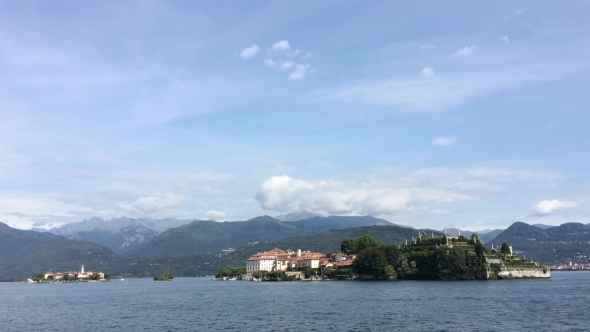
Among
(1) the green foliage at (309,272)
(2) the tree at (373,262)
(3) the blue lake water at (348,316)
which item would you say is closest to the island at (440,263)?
(2) the tree at (373,262)

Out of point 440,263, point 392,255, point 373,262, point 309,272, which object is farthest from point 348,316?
point 309,272

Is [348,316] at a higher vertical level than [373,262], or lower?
lower

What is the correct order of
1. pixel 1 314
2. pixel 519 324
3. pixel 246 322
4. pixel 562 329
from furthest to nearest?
pixel 1 314 < pixel 246 322 < pixel 519 324 < pixel 562 329

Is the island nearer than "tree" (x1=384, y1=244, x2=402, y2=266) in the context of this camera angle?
Yes

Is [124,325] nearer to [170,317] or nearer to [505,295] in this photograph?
[170,317]

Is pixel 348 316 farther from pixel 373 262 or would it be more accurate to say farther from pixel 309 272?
pixel 309 272

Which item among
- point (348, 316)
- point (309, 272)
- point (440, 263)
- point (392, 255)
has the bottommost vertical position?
point (348, 316)

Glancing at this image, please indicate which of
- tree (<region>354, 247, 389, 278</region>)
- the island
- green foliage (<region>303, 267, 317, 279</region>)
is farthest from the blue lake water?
green foliage (<region>303, 267, 317, 279</region>)

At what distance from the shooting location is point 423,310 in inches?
2724

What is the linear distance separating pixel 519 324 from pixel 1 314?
3039 inches

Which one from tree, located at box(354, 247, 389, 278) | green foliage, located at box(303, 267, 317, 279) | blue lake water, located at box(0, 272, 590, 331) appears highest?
tree, located at box(354, 247, 389, 278)

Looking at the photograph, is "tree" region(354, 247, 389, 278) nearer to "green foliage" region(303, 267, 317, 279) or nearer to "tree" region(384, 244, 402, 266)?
"tree" region(384, 244, 402, 266)

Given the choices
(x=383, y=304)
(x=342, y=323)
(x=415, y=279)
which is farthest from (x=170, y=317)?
(x=415, y=279)

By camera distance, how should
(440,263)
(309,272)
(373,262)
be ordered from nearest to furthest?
(440,263), (373,262), (309,272)
